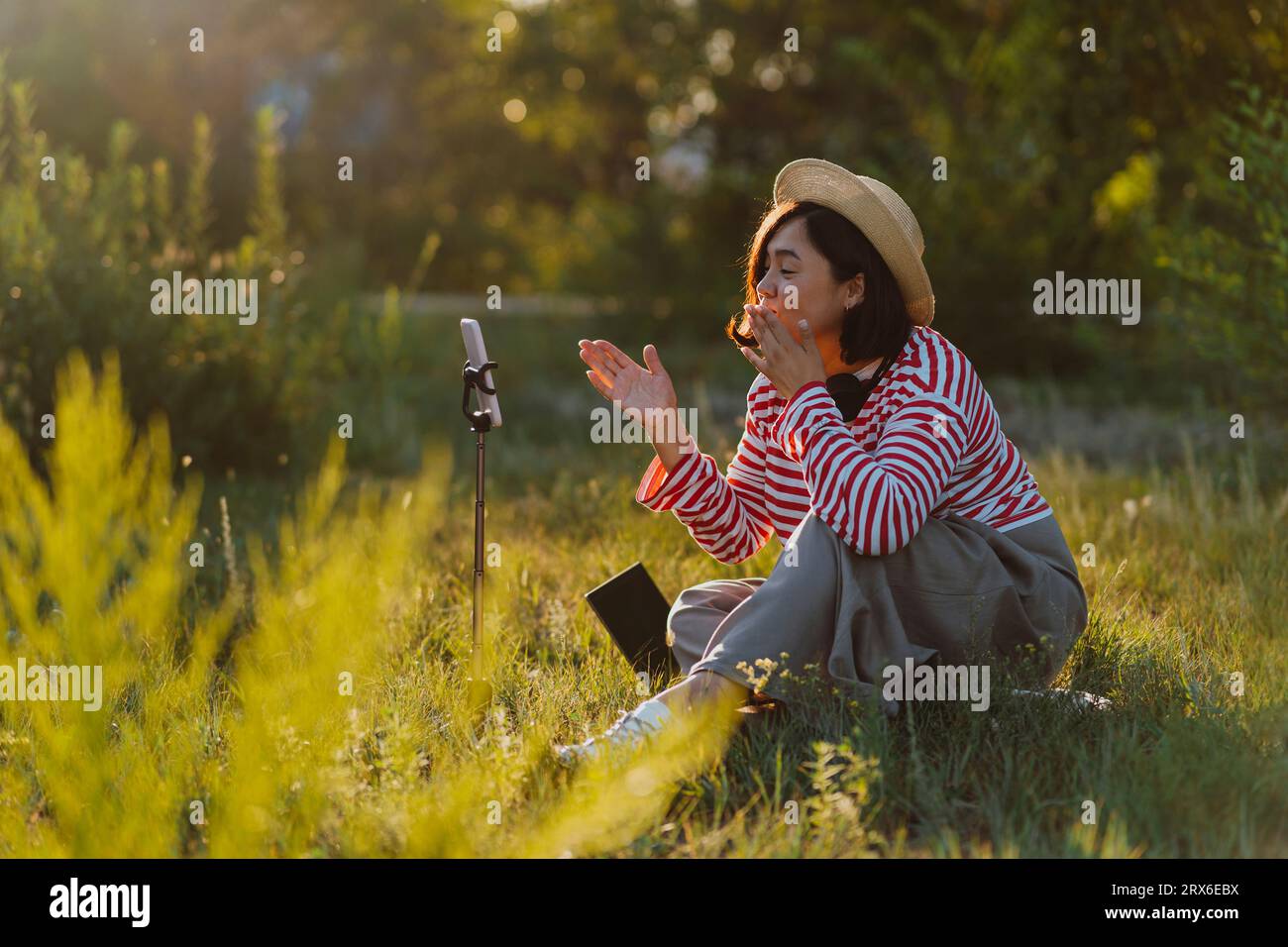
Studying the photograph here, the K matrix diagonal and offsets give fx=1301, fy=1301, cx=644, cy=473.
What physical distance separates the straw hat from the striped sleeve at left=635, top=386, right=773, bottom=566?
55 centimetres

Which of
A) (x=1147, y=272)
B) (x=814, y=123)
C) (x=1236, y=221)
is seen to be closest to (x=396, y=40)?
(x=814, y=123)

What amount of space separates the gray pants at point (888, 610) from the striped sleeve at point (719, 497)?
0.22 metres

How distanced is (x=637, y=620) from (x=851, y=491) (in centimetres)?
92

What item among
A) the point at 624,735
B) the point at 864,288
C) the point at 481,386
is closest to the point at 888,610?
the point at 624,735

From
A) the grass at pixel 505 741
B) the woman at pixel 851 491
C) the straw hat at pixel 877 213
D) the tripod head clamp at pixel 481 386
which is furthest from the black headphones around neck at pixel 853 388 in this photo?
the tripod head clamp at pixel 481 386

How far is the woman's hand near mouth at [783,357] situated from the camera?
298 cm

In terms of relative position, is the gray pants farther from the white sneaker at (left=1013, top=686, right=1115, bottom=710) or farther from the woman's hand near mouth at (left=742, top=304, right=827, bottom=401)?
the woman's hand near mouth at (left=742, top=304, right=827, bottom=401)

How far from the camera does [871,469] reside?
285 centimetres

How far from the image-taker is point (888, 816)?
2.65m

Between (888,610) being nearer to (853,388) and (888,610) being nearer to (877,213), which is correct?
(853,388)

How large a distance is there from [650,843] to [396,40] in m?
22.1

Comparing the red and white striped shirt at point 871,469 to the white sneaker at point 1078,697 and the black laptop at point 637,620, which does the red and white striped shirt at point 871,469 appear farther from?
the white sneaker at point 1078,697
